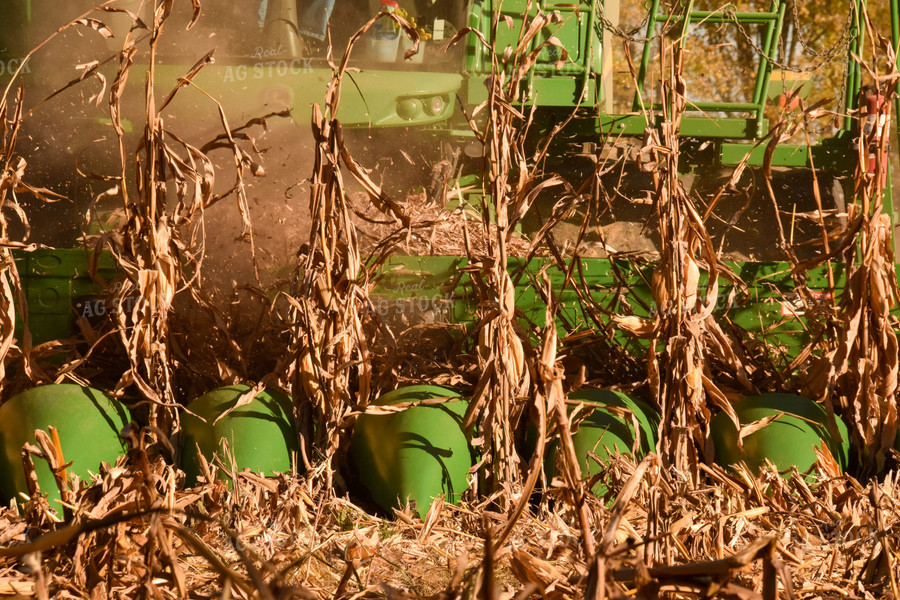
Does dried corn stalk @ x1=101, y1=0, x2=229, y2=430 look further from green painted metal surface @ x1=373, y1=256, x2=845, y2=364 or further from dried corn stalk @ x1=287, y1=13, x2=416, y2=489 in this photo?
green painted metal surface @ x1=373, y1=256, x2=845, y2=364

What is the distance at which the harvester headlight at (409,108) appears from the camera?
207 inches

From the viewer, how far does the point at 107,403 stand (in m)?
3.09

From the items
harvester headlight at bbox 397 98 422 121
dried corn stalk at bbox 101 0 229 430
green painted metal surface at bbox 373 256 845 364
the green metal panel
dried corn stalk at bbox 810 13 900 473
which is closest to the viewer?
dried corn stalk at bbox 101 0 229 430

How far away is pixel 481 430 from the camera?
292 centimetres

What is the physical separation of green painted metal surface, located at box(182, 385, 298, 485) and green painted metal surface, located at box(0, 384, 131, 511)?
0.24 metres

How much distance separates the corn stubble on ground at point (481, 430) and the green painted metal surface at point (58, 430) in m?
0.12

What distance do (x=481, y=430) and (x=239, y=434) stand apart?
2.48 feet

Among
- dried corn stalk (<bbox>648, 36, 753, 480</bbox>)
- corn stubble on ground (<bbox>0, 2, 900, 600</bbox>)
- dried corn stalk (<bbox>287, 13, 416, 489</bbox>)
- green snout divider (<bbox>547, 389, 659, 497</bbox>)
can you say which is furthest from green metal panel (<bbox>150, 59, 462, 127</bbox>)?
green snout divider (<bbox>547, 389, 659, 497</bbox>)

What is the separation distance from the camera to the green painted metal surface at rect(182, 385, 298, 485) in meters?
2.98

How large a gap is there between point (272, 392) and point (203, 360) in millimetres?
516

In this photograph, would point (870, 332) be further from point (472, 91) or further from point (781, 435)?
point (472, 91)

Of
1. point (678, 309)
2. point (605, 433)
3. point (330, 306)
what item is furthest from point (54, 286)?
point (678, 309)

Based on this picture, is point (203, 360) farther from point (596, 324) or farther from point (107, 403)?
point (596, 324)

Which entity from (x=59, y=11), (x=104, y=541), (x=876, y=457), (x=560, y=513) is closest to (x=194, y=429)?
(x=104, y=541)
